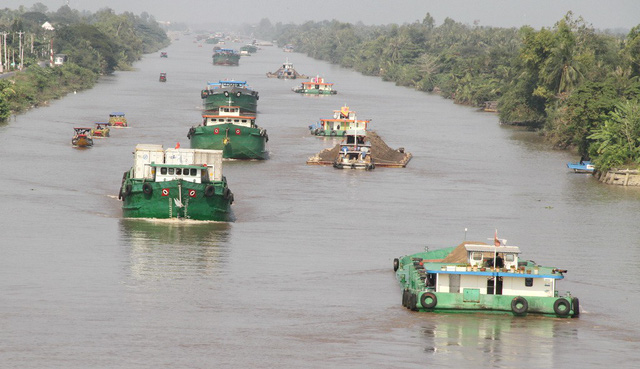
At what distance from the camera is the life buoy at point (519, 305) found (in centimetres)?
3170

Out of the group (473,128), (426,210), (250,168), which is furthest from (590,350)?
(473,128)

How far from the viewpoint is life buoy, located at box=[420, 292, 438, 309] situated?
31.8m

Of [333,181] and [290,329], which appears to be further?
[333,181]

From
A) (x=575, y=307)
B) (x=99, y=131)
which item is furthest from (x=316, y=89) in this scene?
(x=575, y=307)

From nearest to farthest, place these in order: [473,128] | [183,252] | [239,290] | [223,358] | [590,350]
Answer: [223,358] < [590,350] < [239,290] < [183,252] < [473,128]

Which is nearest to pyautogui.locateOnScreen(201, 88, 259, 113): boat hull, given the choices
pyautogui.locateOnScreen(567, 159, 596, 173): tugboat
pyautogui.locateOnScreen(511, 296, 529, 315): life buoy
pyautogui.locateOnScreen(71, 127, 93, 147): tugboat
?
pyautogui.locateOnScreen(71, 127, 93, 147): tugboat

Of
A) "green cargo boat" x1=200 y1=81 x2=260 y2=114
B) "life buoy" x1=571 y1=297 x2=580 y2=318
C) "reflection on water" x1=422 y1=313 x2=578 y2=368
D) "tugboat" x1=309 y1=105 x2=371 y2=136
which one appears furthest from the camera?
"green cargo boat" x1=200 y1=81 x2=260 y2=114

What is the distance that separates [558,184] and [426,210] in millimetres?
13670

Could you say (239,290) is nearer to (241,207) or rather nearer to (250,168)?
(241,207)

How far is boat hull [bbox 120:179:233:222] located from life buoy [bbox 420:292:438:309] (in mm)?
15060

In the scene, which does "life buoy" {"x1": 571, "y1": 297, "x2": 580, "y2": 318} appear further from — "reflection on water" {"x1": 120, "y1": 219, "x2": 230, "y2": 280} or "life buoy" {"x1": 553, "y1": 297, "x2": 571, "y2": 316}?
"reflection on water" {"x1": 120, "y1": 219, "x2": 230, "y2": 280}

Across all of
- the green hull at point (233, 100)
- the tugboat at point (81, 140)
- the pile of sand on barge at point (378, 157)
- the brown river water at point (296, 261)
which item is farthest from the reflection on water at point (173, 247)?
the green hull at point (233, 100)

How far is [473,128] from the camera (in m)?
94.9

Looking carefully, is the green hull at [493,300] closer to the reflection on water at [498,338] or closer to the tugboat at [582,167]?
the reflection on water at [498,338]
